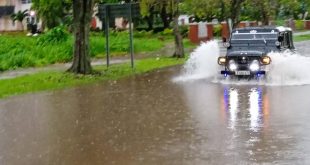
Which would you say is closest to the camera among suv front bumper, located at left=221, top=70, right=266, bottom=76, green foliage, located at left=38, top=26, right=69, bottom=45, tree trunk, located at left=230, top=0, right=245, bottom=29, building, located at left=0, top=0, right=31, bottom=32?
suv front bumper, located at left=221, top=70, right=266, bottom=76

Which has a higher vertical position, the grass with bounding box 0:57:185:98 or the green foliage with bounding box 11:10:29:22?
the green foliage with bounding box 11:10:29:22

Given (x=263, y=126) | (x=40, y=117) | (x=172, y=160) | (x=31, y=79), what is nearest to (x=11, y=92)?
(x=31, y=79)

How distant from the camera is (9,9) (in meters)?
76.8

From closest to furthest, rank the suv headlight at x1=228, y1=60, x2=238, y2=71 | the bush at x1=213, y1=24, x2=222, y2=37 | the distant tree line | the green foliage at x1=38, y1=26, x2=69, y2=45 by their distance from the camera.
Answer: the suv headlight at x1=228, y1=60, x2=238, y2=71
the distant tree line
the green foliage at x1=38, y1=26, x2=69, y2=45
the bush at x1=213, y1=24, x2=222, y2=37

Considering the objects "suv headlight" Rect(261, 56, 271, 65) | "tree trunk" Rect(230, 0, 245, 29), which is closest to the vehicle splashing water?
"suv headlight" Rect(261, 56, 271, 65)

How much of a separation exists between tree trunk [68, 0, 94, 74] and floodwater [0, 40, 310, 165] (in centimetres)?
416

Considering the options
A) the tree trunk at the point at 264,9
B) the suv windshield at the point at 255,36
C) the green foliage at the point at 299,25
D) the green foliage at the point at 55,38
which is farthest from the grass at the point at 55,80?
the green foliage at the point at 299,25

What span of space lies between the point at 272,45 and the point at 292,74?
1.19m

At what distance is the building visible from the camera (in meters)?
76.2

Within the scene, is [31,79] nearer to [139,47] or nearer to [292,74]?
[292,74]

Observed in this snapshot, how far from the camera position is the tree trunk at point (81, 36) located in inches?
891

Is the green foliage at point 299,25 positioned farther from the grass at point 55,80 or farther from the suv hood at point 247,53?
the suv hood at point 247,53

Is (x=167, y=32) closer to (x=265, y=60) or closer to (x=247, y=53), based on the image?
(x=247, y=53)

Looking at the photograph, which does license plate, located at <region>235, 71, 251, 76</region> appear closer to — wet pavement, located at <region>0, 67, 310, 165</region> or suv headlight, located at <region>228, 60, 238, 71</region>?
suv headlight, located at <region>228, 60, 238, 71</region>
